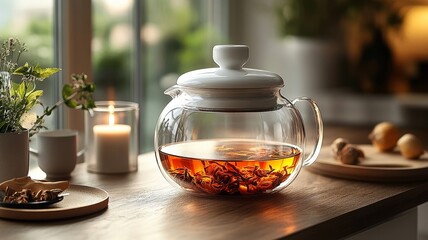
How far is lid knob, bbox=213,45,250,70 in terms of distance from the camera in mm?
1507

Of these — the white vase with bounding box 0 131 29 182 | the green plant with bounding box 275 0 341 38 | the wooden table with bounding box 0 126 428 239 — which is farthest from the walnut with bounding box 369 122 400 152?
the green plant with bounding box 275 0 341 38

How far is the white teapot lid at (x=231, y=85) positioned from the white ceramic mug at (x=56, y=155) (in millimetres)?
328

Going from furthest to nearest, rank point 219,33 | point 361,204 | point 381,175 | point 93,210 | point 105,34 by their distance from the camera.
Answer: point 219,33 → point 105,34 → point 381,175 → point 361,204 → point 93,210

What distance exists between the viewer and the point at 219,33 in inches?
→ 159

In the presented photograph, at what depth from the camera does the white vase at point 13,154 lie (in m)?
1.49

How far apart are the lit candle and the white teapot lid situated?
0.31m

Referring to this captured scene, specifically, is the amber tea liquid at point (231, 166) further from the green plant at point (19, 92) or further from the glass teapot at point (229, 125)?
the green plant at point (19, 92)

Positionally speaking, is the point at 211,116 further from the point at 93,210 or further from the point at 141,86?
the point at 141,86

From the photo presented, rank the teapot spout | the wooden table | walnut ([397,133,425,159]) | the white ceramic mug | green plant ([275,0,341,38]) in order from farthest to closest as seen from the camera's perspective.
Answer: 1. green plant ([275,0,341,38])
2. walnut ([397,133,425,159])
3. the white ceramic mug
4. the teapot spout
5. the wooden table

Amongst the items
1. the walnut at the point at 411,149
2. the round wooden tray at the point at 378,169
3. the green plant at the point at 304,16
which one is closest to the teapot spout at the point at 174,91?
the round wooden tray at the point at 378,169

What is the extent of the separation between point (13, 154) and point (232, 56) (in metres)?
0.47

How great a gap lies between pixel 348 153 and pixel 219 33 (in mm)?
2352

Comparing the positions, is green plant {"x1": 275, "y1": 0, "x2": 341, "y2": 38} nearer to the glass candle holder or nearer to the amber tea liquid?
the glass candle holder

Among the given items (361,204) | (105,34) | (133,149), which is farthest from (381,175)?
(105,34)
